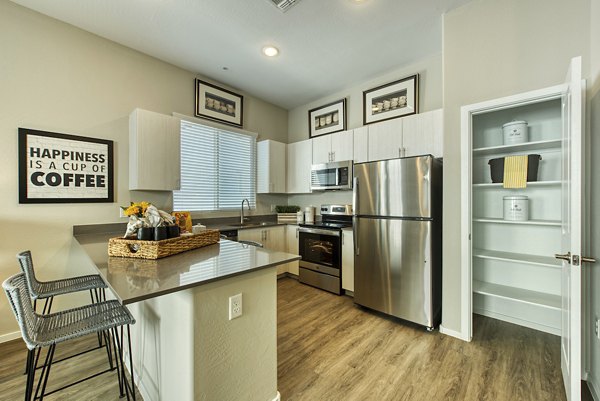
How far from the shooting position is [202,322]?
1.20m

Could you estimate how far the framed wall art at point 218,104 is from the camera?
354 cm

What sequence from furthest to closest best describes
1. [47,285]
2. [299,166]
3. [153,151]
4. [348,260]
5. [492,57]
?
[299,166] < [348,260] < [153,151] < [492,57] < [47,285]

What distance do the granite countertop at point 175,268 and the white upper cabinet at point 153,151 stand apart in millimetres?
1191

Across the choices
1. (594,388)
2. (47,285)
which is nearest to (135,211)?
(47,285)

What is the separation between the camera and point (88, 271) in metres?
2.66

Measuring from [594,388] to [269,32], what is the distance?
383cm

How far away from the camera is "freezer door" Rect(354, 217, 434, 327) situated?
2.45 meters

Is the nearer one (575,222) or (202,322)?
(202,322)

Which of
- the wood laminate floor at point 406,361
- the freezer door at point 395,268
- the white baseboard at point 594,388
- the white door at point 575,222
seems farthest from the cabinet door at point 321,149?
the white baseboard at point 594,388

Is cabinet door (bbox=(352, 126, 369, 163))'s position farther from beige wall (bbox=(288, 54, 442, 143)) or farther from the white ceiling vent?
the white ceiling vent

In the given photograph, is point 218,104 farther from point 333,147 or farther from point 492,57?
point 492,57

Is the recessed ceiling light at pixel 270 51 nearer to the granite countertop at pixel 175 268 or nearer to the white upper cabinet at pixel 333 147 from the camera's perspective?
the white upper cabinet at pixel 333 147

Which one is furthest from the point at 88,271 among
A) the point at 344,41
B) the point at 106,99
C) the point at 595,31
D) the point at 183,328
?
the point at 595,31

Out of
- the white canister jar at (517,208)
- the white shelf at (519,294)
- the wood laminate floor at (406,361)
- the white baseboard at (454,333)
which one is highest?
the white canister jar at (517,208)
